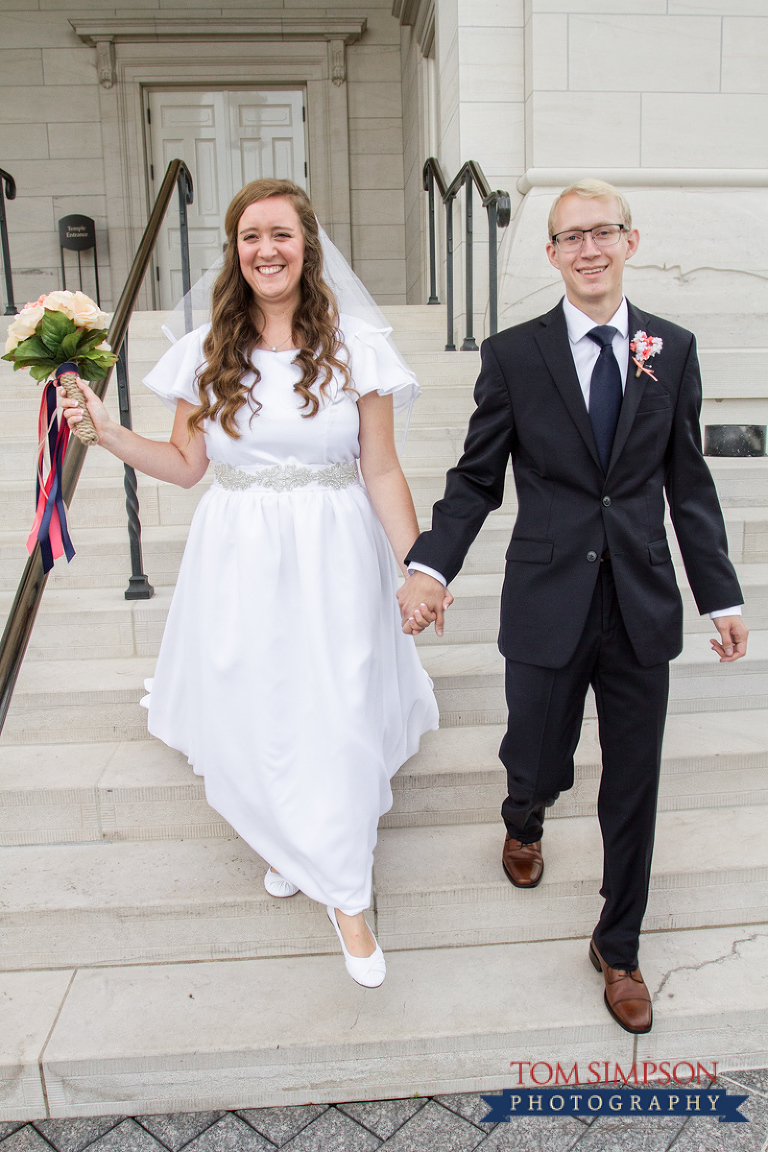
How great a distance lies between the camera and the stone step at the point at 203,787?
2.57 metres

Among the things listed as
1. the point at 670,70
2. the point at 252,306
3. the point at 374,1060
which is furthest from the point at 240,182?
the point at 374,1060

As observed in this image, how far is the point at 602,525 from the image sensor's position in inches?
73.4

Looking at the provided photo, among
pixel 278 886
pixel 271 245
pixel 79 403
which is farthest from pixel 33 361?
pixel 278 886

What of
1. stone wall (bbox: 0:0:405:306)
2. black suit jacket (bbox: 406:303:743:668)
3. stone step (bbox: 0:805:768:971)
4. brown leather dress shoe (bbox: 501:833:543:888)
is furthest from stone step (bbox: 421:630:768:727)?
stone wall (bbox: 0:0:405:306)

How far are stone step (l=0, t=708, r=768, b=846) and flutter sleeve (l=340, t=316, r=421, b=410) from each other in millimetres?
1202

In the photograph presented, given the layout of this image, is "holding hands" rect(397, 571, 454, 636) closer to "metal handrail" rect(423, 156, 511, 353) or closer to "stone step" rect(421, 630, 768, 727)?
"stone step" rect(421, 630, 768, 727)

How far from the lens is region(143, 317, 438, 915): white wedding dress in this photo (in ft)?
6.71

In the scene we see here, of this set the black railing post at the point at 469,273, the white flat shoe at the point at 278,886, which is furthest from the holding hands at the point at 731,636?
the black railing post at the point at 469,273

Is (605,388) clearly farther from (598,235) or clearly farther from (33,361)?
(33,361)

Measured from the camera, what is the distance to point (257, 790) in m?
2.12

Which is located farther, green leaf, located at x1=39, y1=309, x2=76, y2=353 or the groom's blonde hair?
green leaf, located at x1=39, y1=309, x2=76, y2=353

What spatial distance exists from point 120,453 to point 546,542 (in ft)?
3.60

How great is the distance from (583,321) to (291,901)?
170 cm

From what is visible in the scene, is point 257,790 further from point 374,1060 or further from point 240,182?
point 240,182
